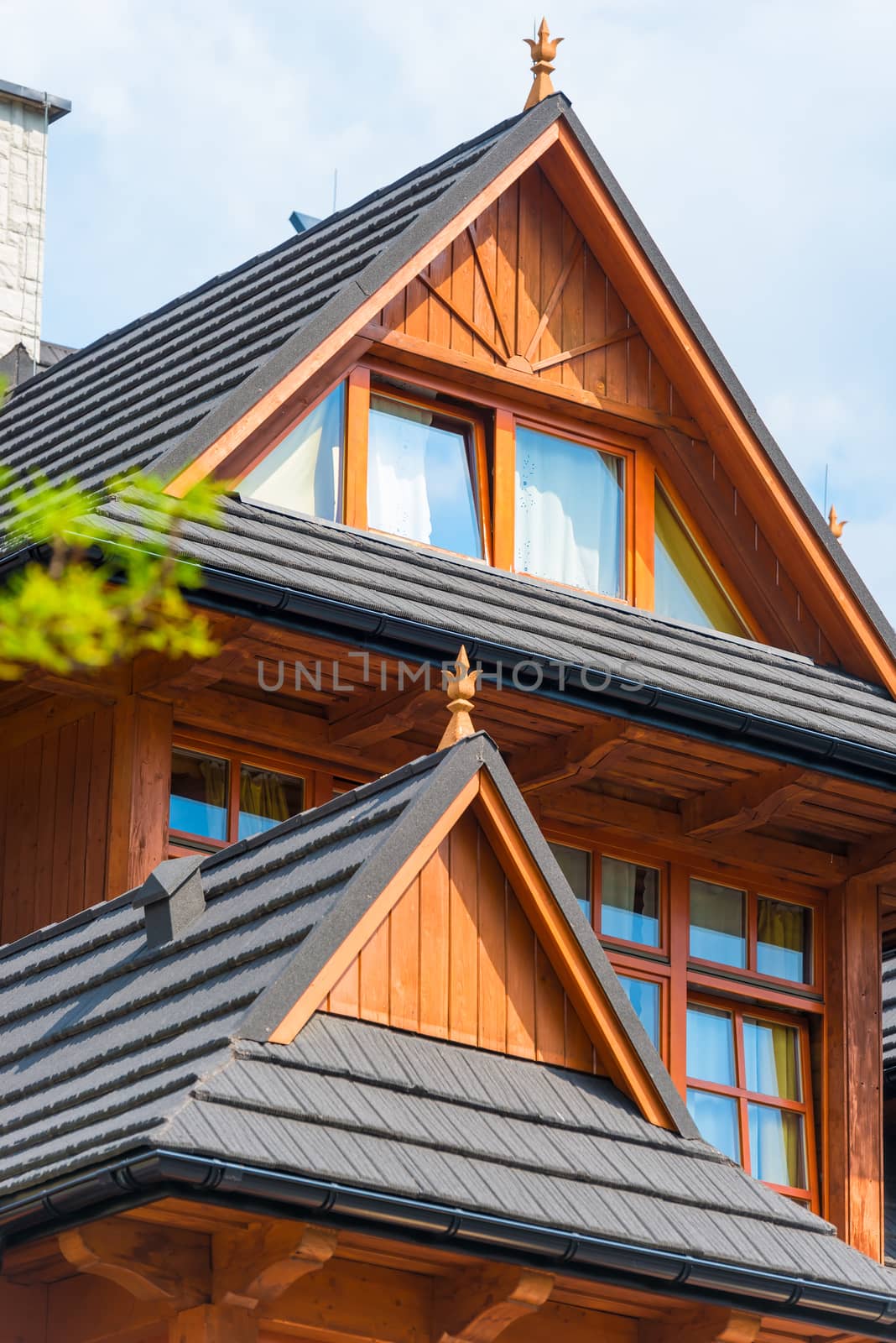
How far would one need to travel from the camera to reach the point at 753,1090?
12.8m

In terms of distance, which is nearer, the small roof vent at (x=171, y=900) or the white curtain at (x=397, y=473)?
the small roof vent at (x=171, y=900)

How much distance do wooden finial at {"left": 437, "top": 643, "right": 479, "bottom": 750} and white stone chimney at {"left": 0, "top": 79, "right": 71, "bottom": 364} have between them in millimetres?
10179

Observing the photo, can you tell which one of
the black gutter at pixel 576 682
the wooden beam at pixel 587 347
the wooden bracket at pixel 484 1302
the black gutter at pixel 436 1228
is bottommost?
the wooden bracket at pixel 484 1302

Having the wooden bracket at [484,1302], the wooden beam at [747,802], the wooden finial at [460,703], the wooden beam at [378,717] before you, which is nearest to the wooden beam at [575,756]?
the wooden beam at [378,717]

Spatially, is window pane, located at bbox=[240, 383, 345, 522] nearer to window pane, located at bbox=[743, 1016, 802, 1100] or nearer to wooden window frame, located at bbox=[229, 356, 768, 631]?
wooden window frame, located at bbox=[229, 356, 768, 631]

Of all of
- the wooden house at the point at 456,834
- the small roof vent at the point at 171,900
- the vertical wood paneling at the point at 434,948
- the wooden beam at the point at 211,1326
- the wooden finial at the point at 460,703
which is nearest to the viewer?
the wooden beam at the point at 211,1326

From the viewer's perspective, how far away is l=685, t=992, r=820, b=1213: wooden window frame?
12586 millimetres

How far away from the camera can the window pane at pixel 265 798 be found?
453 inches

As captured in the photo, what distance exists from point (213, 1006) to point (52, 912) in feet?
11.2

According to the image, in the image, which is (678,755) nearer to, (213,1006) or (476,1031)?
(476,1031)

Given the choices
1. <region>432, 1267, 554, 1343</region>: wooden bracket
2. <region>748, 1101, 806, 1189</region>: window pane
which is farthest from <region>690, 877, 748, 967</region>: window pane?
<region>432, 1267, 554, 1343</region>: wooden bracket

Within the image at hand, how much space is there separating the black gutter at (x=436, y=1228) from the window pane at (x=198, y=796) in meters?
3.94

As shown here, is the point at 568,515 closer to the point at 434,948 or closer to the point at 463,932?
the point at 463,932

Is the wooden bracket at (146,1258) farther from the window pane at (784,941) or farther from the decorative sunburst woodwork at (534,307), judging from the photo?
the decorative sunburst woodwork at (534,307)
